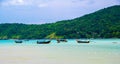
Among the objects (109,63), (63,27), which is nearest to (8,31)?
(63,27)

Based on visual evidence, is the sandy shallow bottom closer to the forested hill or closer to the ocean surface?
the ocean surface

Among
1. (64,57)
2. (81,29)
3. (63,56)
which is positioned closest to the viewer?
(64,57)

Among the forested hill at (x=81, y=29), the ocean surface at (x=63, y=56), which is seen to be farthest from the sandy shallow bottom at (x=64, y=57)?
the forested hill at (x=81, y=29)

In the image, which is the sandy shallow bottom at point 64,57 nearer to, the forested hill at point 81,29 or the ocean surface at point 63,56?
the ocean surface at point 63,56

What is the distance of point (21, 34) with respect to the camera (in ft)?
529

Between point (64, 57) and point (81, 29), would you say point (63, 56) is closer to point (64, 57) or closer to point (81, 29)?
point (64, 57)

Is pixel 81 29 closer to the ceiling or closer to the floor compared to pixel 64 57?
closer to the floor

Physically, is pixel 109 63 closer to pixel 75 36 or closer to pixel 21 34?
pixel 75 36

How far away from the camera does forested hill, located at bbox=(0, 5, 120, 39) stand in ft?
432

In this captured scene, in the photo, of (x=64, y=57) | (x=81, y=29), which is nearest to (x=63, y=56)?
(x=64, y=57)

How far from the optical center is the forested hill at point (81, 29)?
131750 mm

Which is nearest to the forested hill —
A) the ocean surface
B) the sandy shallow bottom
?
the ocean surface

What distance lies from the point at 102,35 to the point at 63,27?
81.4ft

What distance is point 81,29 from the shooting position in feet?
454
